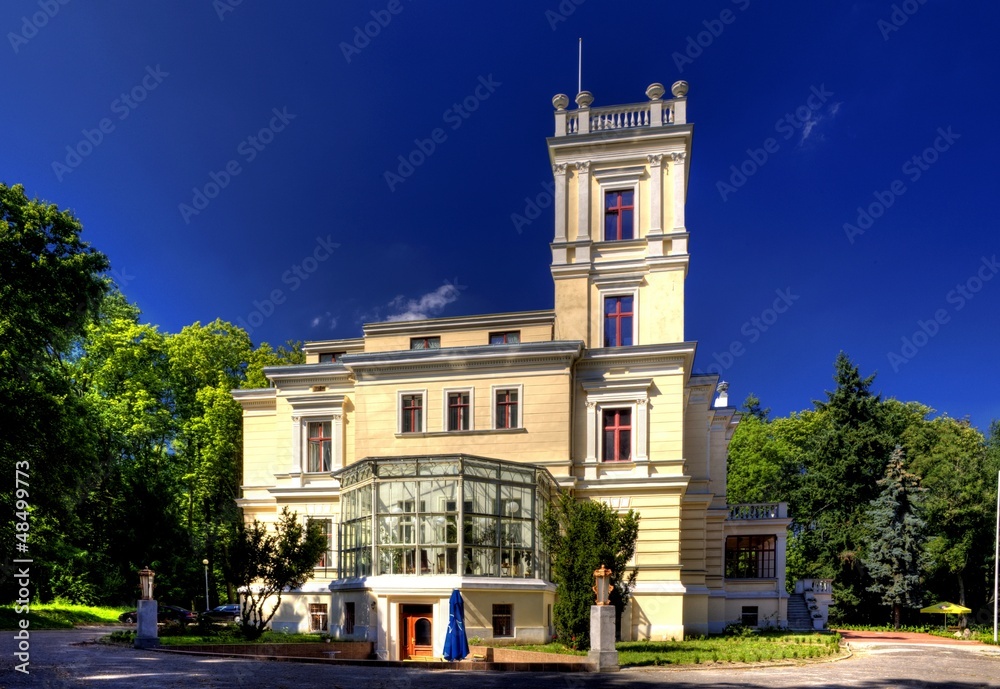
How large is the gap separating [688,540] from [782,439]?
34.4m

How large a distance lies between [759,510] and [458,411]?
15.8 meters

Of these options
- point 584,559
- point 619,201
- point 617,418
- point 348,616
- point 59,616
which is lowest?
point 59,616

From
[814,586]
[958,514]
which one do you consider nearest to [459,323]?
[814,586]

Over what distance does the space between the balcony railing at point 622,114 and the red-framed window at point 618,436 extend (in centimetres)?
1126

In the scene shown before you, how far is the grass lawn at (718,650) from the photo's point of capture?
22469mm

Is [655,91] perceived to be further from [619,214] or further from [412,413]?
[412,413]

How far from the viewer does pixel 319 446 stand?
34.8 m

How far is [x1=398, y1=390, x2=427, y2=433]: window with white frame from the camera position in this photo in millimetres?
32188

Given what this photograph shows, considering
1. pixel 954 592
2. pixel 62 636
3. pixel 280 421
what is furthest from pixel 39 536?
pixel 954 592

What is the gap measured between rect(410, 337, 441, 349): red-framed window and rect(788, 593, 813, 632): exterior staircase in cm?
1989

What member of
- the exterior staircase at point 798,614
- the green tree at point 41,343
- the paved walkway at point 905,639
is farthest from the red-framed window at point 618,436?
the green tree at point 41,343

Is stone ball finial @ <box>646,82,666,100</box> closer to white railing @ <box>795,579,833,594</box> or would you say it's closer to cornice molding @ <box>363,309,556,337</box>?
cornice molding @ <box>363,309,556,337</box>

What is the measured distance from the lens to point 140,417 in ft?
143

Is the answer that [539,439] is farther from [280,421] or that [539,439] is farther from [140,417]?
[140,417]
